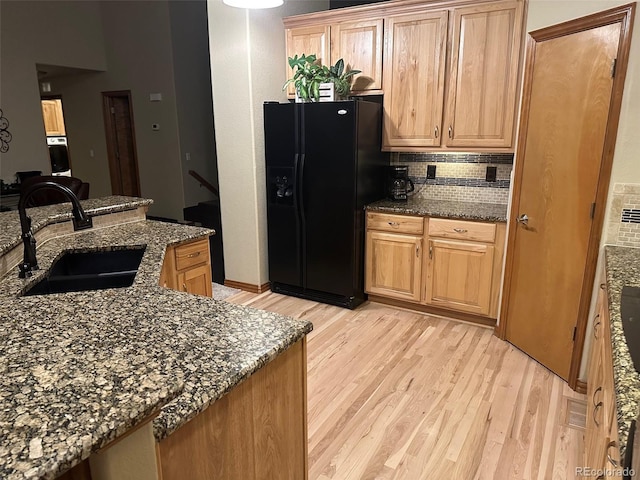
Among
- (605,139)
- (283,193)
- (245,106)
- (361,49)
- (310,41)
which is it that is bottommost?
(283,193)

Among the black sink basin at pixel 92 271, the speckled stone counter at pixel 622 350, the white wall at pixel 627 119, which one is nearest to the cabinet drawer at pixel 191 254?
the black sink basin at pixel 92 271

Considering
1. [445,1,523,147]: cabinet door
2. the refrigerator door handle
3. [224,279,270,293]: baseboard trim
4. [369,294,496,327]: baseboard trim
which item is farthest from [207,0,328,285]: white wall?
[445,1,523,147]: cabinet door

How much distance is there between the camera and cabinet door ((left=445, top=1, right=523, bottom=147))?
2.94 m

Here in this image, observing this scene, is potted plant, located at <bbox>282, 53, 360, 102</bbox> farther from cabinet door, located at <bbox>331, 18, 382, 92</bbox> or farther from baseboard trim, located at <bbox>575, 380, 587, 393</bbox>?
baseboard trim, located at <bbox>575, 380, 587, 393</bbox>

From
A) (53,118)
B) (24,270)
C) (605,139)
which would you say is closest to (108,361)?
(24,270)

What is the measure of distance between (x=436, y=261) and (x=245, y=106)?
2.00 m

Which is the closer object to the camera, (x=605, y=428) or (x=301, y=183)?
(x=605, y=428)

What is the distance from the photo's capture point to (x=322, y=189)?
3506mm

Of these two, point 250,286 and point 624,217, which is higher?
point 624,217

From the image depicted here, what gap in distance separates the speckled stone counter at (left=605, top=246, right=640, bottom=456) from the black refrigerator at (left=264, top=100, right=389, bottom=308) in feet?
5.97

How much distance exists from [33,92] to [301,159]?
16.2ft

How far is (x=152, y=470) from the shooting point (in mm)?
763

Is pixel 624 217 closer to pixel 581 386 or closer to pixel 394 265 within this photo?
pixel 581 386

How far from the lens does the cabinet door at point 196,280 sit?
256cm
